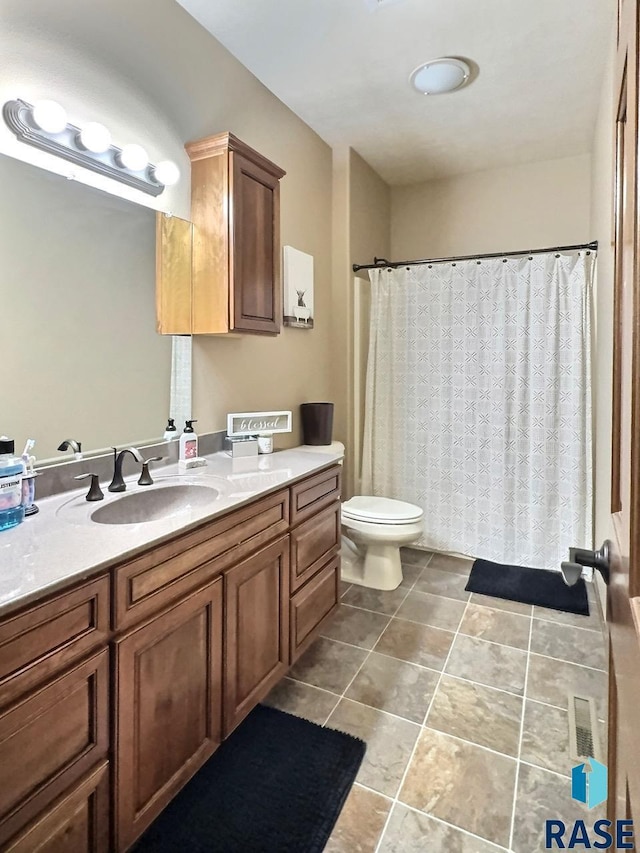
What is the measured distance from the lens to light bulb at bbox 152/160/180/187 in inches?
69.6

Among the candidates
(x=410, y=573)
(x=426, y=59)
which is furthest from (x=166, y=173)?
(x=410, y=573)

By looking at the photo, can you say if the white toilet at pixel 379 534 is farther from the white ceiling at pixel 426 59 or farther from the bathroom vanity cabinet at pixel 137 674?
the white ceiling at pixel 426 59

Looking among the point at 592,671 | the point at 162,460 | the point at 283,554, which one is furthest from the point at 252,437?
the point at 592,671

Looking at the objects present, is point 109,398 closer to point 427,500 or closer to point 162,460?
point 162,460

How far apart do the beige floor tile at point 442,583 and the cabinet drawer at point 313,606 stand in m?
0.71

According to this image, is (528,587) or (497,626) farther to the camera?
(528,587)

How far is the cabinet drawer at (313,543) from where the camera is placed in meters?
1.80

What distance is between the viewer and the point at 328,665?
77.1 inches

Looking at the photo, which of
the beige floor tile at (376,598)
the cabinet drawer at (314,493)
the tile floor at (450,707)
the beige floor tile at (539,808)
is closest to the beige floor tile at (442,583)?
the tile floor at (450,707)

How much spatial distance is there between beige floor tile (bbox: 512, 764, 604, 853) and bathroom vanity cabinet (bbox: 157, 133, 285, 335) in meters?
1.80

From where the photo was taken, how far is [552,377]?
8.97 ft

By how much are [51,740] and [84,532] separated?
1.40 feet

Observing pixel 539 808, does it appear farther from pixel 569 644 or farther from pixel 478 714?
pixel 569 644

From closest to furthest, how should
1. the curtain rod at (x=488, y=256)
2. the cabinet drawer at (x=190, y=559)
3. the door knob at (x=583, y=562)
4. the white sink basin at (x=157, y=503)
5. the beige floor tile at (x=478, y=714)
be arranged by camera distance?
the door knob at (x=583, y=562), the cabinet drawer at (x=190, y=559), the white sink basin at (x=157, y=503), the beige floor tile at (x=478, y=714), the curtain rod at (x=488, y=256)
